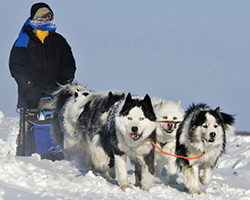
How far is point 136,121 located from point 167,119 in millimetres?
1538

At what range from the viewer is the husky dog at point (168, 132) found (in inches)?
259

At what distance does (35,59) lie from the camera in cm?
816

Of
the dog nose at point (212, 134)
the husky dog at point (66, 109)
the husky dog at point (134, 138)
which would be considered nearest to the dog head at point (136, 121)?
the husky dog at point (134, 138)

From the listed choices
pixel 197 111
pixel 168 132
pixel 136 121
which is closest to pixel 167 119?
pixel 168 132

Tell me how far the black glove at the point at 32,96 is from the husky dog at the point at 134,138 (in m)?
2.90

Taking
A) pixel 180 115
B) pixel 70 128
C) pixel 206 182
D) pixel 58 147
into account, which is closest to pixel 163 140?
pixel 180 115

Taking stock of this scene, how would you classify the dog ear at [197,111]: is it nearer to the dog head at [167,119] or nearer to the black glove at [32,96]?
the dog head at [167,119]

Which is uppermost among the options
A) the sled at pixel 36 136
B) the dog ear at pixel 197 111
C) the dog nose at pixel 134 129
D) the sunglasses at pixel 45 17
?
the sunglasses at pixel 45 17

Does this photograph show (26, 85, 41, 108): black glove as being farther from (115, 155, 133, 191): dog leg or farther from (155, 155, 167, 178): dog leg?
(115, 155, 133, 191): dog leg

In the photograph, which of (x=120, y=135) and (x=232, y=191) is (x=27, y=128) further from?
(x=232, y=191)

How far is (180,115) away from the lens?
6.91 m

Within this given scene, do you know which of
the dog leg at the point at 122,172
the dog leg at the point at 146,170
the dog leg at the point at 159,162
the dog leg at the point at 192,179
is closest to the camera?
the dog leg at the point at 122,172

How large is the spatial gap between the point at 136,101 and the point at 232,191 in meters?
1.93

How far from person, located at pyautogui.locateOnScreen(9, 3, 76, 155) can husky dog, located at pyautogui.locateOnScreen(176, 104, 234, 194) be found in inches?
130
